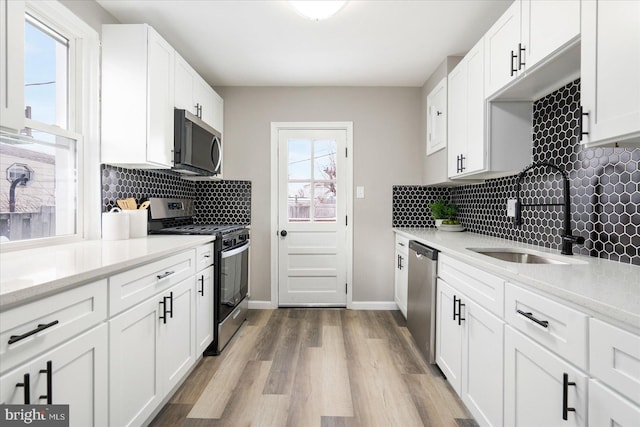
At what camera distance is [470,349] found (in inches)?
68.4

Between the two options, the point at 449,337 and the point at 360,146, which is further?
the point at 360,146

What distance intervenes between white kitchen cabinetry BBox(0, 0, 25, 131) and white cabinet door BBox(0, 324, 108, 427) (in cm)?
89

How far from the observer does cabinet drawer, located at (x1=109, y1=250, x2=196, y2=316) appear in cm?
138

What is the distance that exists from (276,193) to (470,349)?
2.49 meters

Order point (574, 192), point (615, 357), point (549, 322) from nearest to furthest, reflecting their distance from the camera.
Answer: point (615, 357), point (549, 322), point (574, 192)

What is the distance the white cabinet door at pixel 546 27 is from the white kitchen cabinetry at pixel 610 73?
8 cm

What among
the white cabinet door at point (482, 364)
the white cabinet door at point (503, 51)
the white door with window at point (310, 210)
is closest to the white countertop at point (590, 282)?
the white cabinet door at point (482, 364)

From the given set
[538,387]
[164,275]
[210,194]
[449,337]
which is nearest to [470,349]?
[449,337]

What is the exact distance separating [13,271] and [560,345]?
1.83m

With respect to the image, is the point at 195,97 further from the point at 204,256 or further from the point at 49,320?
the point at 49,320

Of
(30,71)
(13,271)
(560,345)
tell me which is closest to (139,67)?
(30,71)

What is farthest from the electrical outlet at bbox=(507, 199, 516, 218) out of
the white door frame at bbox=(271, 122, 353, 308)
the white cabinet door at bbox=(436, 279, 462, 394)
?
the white door frame at bbox=(271, 122, 353, 308)

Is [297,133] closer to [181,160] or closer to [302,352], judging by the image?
[181,160]

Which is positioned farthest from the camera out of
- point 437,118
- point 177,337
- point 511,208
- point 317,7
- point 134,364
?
point 437,118
